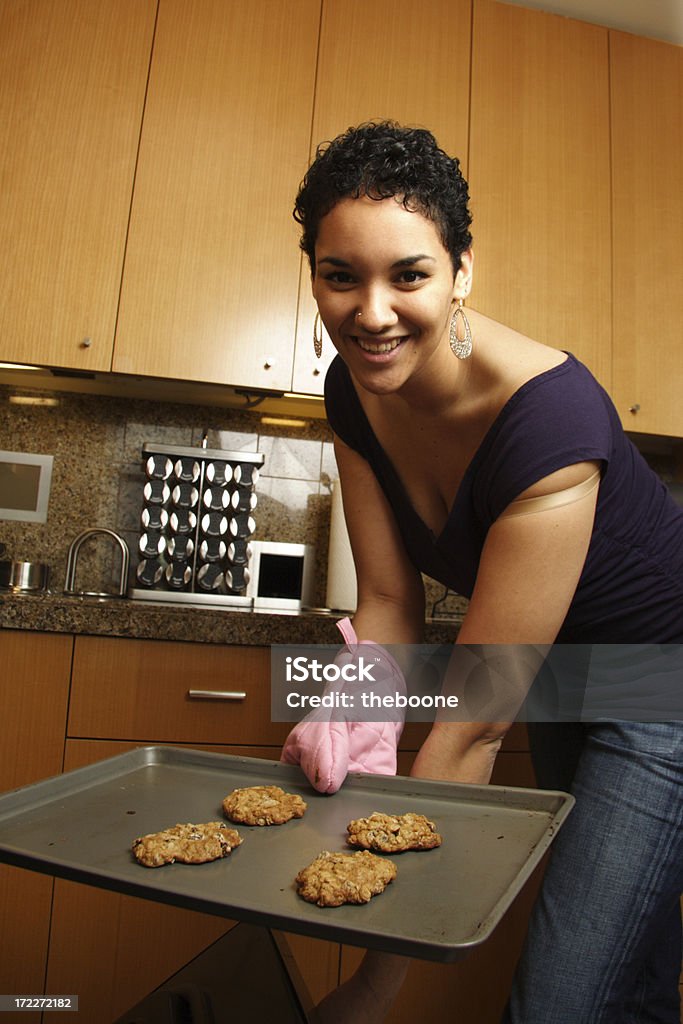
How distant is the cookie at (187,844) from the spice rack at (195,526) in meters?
1.28

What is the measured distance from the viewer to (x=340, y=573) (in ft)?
6.60

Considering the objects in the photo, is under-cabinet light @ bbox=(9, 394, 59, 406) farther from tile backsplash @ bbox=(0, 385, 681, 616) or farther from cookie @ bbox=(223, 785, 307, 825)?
cookie @ bbox=(223, 785, 307, 825)

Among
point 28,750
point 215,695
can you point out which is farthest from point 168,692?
point 28,750

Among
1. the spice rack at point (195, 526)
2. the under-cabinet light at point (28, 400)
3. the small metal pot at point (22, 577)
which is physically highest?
the under-cabinet light at point (28, 400)

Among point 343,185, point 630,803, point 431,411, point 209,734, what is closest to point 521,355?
point 431,411

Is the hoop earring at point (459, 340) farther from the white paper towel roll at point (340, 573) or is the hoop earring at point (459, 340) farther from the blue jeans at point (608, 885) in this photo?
the white paper towel roll at point (340, 573)

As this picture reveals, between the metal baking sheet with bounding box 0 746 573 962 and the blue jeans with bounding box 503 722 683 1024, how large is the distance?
0.67 feet

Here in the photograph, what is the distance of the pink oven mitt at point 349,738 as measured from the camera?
0.81 meters

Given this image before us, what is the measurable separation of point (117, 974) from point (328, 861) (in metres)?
0.98

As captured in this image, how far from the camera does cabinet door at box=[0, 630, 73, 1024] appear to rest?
1.38 m

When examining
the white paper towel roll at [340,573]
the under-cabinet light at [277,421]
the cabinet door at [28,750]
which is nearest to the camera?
the cabinet door at [28,750]

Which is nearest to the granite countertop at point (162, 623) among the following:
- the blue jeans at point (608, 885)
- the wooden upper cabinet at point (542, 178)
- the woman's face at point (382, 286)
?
the blue jeans at point (608, 885)

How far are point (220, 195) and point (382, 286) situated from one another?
134cm

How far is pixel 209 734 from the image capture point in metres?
1.46
